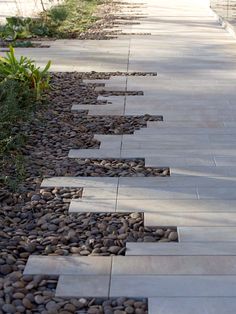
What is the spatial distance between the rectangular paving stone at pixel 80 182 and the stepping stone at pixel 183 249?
0.99 m

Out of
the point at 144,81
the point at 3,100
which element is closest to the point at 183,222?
the point at 3,100

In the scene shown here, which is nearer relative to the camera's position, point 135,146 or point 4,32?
point 135,146

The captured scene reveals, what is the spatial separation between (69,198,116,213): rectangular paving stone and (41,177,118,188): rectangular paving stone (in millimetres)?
301

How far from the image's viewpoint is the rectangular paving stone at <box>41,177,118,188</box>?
460 centimetres

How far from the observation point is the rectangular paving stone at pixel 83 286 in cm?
315

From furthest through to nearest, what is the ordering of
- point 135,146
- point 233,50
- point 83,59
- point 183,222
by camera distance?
point 233,50, point 83,59, point 135,146, point 183,222

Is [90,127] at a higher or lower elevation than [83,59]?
higher

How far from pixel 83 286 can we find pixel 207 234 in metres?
0.90

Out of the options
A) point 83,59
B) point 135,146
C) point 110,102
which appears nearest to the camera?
point 135,146

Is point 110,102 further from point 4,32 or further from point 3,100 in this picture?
point 4,32

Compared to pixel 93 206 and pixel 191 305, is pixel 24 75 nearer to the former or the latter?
pixel 93 206

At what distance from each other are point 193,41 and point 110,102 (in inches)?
214

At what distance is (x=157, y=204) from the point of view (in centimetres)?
423

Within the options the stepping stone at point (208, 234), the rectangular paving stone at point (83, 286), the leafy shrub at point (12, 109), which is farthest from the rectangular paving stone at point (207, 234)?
the leafy shrub at point (12, 109)
